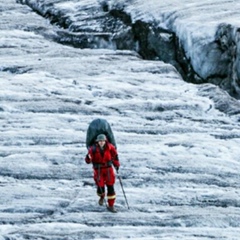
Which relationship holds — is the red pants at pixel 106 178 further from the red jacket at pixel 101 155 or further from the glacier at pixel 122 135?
the glacier at pixel 122 135

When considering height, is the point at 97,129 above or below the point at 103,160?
above

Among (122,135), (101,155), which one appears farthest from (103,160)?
(122,135)

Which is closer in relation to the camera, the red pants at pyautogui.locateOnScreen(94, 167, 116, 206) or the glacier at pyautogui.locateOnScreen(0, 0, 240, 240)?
the red pants at pyautogui.locateOnScreen(94, 167, 116, 206)

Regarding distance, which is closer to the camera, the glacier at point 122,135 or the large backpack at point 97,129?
the large backpack at point 97,129

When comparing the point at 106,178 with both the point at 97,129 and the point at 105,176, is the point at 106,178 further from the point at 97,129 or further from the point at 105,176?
the point at 97,129

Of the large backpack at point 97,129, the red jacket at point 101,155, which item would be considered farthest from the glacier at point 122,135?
the large backpack at point 97,129

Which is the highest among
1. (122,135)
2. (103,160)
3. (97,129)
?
(97,129)

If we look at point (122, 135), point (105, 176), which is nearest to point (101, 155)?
point (105, 176)

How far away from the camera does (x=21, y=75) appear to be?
11531 millimetres

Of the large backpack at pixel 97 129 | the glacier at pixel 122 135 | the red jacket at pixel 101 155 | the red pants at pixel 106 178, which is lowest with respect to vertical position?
the glacier at pixel 122 135

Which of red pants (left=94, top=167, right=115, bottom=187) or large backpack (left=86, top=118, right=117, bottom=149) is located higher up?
large backpack (left=86, top=118, right=117, bottom=149)

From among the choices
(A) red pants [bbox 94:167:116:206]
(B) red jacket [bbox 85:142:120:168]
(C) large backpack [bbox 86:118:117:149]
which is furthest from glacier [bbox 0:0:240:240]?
(C) large backpack [bbox 86:118:117:149]

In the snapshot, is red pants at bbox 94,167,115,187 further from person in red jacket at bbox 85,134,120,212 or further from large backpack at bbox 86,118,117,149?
large backpack at bbox 86,118,117,149

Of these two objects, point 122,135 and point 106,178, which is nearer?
point 106,178
